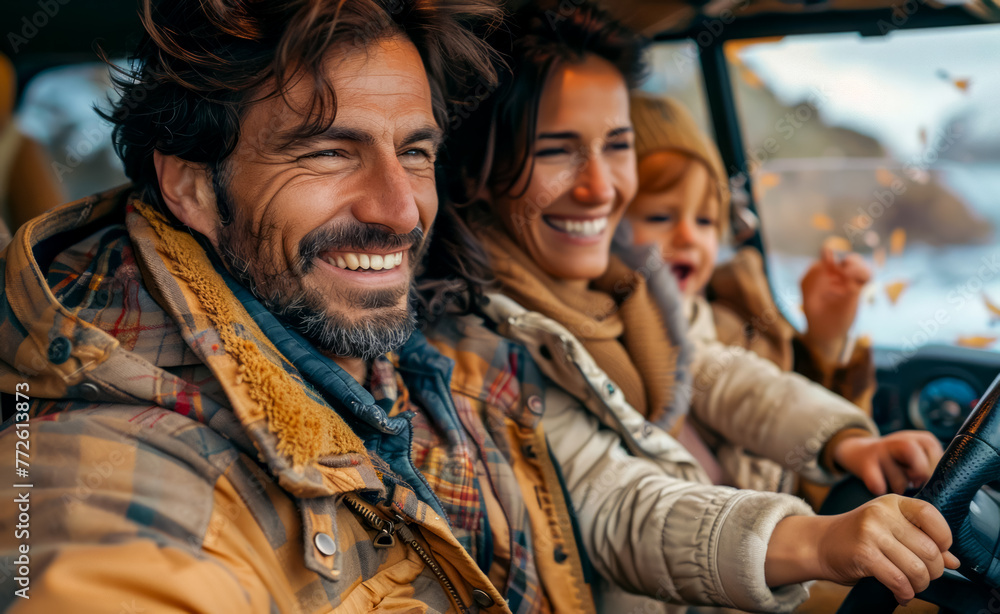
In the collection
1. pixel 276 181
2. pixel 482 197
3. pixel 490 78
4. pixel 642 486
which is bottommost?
pixel 642 486

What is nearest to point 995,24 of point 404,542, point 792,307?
point 792,307

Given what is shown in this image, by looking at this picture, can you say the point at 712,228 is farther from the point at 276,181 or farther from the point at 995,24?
the point at 276,181

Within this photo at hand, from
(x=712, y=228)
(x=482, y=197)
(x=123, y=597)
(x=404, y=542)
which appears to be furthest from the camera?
(x=712, y=228)

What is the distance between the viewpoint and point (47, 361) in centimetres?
113

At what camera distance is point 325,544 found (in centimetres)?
116

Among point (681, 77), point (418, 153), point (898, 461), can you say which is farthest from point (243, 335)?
point (681, 77)

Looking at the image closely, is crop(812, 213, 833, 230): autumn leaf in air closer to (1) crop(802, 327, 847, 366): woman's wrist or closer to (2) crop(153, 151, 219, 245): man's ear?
(1) crop(802, 327, 847, 366): woman's wrist

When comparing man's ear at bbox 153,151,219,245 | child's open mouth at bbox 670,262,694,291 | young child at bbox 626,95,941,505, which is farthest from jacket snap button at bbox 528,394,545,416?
child's open mouth at bbox 670,262,694,291

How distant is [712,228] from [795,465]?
1052mm

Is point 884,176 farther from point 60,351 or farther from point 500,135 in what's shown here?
point 60,351

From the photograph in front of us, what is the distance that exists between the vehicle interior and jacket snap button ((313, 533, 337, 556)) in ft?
3.98

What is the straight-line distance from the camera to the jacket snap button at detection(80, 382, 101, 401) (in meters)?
1.12

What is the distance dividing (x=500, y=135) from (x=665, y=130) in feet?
3.18

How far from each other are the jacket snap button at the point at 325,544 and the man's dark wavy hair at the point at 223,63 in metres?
0.68
